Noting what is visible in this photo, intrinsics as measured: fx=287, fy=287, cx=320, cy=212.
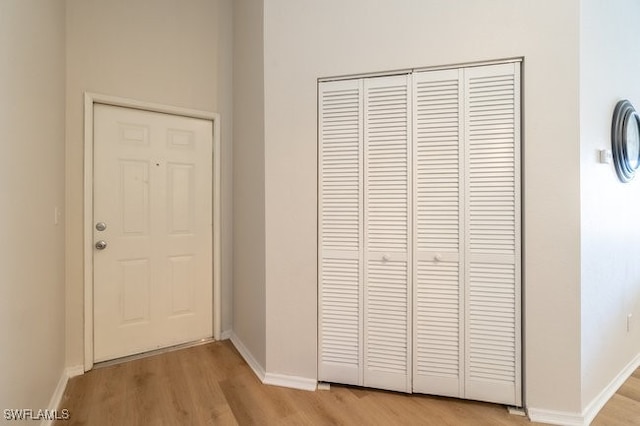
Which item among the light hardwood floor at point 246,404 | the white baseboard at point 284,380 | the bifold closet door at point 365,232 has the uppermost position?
the bifold closet door at point 365,232

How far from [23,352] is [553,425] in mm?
2504

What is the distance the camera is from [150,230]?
7.11ft

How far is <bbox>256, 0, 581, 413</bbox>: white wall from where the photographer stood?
4.85 ft

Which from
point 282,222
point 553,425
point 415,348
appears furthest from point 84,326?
point 553,425

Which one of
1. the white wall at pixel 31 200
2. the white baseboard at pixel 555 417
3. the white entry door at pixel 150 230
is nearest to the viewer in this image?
the white wall at pixel 31 200

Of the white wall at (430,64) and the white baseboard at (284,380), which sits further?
the white baseboard at (284,380)

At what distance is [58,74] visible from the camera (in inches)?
67.8

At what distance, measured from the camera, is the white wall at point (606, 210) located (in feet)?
4.98

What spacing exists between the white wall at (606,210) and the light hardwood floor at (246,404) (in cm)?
29

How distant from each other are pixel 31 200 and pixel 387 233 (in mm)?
1782

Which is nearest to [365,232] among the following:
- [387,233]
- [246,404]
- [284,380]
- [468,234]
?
[387,233]

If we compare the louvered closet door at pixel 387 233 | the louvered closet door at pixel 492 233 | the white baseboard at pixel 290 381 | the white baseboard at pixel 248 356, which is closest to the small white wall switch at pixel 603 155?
the louvered closet door at pixel 492 233

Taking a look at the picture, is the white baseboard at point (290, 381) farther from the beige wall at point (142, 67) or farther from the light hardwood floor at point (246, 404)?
the beige wall at point (142, 67)

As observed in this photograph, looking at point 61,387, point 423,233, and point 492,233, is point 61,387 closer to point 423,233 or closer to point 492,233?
point 423,233
